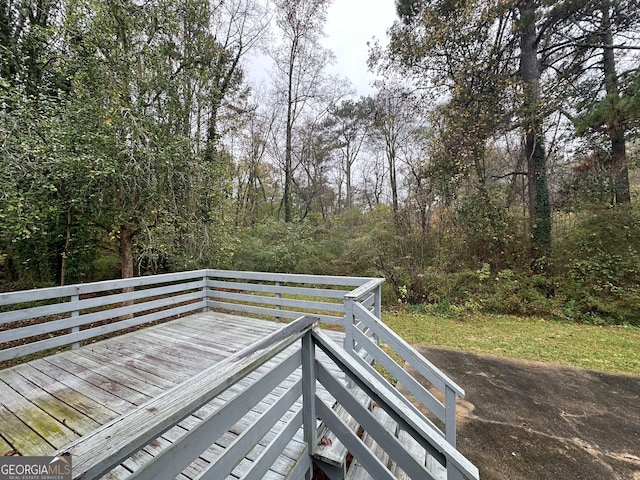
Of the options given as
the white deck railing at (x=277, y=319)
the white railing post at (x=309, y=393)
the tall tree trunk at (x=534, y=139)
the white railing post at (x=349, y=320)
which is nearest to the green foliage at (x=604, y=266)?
the tall tree trunk at (x=534, y=139)

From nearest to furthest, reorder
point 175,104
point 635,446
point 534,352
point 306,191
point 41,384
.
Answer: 1. point 635,446
2. point 41,384
3. point 534,352
4. point 175,104
5. point 306,191

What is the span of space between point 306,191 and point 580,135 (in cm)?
945

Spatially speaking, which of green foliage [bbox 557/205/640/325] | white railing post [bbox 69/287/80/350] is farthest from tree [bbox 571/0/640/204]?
white railing post [bbox 69/287/80/350]

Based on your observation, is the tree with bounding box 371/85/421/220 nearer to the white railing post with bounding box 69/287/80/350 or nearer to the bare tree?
the bare tree

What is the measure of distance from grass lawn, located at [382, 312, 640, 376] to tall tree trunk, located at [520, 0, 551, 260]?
6.95ft

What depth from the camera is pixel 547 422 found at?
8.32 ft

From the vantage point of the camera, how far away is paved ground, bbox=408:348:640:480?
6.80ft

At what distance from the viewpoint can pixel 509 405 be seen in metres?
2.79

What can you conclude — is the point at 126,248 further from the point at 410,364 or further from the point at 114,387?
the point at 410,364

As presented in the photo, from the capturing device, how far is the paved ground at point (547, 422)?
6.80 ft

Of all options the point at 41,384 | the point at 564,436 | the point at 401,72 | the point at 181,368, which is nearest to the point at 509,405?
the point at 564,436

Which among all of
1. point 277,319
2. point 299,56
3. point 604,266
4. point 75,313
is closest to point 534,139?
point 604,266

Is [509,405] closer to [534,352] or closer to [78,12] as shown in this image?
[534,352]

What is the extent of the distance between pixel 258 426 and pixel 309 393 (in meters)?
→ 0.37
